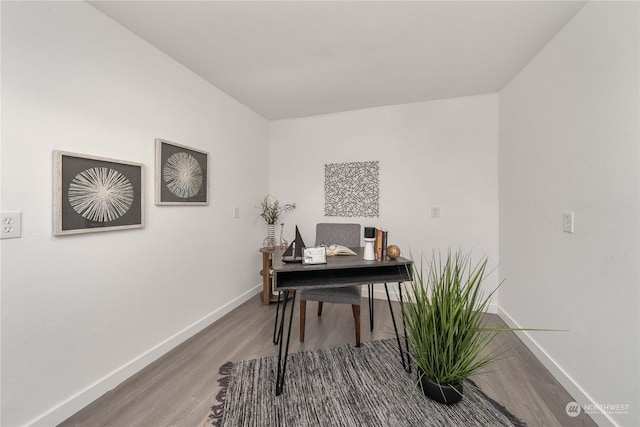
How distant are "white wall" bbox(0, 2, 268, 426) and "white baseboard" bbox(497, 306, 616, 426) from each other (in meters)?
2.72

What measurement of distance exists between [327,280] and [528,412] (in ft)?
4.36

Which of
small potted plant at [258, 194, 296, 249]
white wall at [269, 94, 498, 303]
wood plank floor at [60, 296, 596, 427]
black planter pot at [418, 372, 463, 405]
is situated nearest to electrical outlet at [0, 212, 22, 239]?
wood plank floor at [60, 296, 596, 427]

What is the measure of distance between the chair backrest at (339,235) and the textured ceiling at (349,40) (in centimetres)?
139

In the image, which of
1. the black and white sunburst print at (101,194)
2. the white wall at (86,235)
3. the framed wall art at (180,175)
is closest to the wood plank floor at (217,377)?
the white wall at (86,235)

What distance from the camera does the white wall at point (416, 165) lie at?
272cm

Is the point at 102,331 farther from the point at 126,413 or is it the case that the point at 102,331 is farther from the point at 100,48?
the point at 100,48

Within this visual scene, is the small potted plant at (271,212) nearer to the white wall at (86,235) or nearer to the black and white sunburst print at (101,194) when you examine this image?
the white wall at (86,235)

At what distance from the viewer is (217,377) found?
67.6 inches

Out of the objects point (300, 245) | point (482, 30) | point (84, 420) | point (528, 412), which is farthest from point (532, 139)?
point (84, 420)

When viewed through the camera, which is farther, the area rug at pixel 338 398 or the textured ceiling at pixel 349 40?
the textured ceiling at pixel 349 40

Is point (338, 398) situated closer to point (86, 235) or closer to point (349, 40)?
point (86, 235)

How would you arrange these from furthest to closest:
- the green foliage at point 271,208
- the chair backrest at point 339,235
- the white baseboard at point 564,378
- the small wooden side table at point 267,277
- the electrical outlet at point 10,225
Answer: the green foliage at point 271,208 → the small wooden side table at point 267,277 → the chair backrest at point 339,235 → the white baseboard at point 564,378 → the electrical outlet at point 10,225

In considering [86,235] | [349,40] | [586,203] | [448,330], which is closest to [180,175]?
[86,235]

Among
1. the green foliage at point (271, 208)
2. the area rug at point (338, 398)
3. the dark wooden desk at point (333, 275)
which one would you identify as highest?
the green foliage at point (271, 208)
